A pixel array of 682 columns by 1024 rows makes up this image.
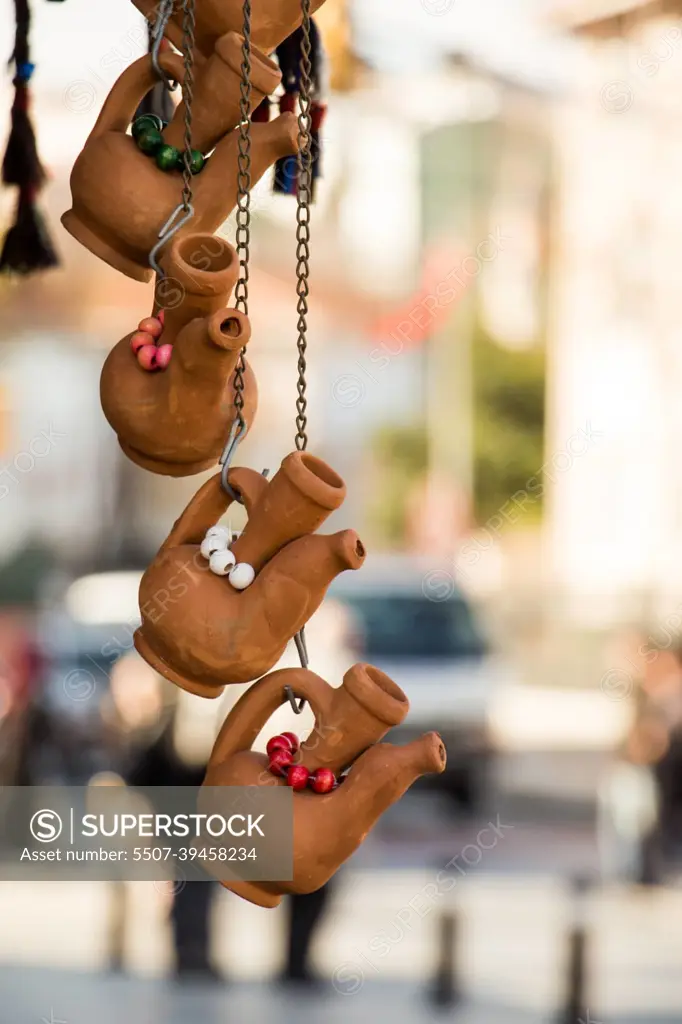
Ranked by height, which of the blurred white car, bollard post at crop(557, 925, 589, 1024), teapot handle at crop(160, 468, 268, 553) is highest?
the blurred white car

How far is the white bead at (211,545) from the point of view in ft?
3.56

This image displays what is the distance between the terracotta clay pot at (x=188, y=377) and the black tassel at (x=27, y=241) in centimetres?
43

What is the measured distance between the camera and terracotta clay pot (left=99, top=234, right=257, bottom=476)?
105 centimetres

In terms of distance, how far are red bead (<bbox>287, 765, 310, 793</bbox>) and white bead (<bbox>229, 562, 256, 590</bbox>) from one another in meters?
0.16

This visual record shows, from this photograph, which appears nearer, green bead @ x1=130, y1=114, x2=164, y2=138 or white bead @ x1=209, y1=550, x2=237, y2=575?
white bead @ x1=209, y1=550, x2=237, y2=575

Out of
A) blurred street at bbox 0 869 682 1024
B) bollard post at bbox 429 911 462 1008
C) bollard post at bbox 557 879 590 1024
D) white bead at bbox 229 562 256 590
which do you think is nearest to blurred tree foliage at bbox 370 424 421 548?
blurred street at bbox 0 869 682 1024

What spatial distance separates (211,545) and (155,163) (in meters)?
0.36

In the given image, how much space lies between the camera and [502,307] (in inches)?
496

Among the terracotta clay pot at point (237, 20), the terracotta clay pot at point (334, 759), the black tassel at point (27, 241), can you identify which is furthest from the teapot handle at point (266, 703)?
the black tassel at point (27, 241)

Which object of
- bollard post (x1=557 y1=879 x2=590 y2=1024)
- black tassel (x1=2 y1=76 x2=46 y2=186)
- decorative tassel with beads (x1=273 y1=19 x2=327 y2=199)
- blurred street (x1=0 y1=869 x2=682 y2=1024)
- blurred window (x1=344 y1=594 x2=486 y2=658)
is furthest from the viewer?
blurred window (x1=344 y1=594 x2=486 y2=658)

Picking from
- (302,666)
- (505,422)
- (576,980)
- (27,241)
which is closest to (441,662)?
(576,980)

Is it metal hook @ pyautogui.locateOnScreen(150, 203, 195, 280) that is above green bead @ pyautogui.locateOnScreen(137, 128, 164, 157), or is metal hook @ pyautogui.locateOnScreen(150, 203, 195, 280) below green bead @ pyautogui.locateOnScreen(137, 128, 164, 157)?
below

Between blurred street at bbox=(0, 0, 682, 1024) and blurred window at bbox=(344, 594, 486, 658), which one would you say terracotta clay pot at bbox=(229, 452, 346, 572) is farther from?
blurred window at bbox=(344, 594, 486, 658)

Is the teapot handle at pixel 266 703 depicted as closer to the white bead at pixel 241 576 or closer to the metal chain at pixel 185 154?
the white bead at pixel 241 576
